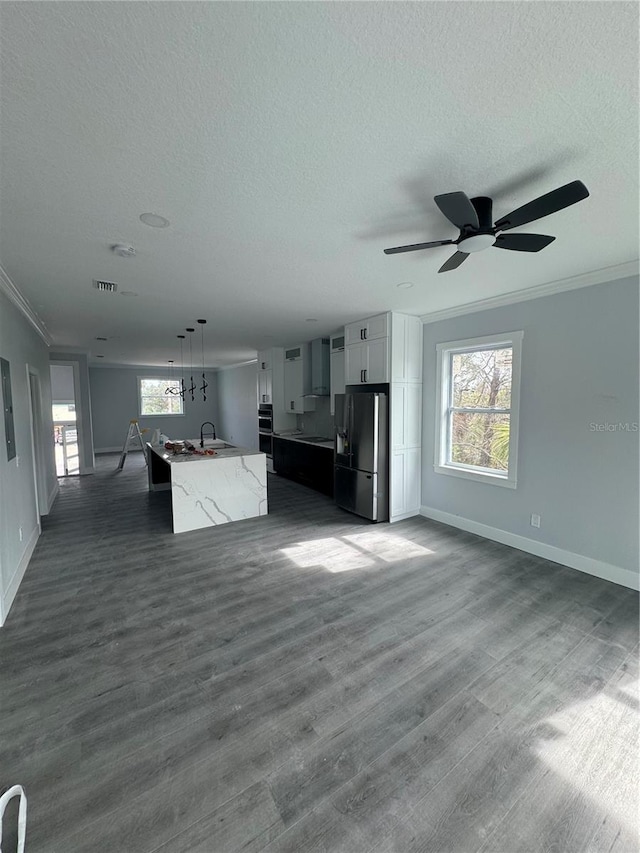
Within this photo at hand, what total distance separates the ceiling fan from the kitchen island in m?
3.46

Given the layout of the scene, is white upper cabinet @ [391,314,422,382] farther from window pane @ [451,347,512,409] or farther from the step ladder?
the step ladder

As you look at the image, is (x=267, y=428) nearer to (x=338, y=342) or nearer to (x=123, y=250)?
(x=338, y=342)

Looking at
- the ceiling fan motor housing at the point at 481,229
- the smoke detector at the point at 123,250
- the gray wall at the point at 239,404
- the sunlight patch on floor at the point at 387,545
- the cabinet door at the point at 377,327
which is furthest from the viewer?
the gray wall at the point at 239,404

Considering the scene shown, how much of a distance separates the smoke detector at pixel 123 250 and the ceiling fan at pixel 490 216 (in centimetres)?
185

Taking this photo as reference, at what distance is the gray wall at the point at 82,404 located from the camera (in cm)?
729

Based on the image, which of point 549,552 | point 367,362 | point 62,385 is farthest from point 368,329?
point 62,385

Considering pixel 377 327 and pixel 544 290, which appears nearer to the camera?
pixel 544 290

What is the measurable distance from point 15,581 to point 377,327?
4.54 m

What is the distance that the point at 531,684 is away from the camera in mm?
2014

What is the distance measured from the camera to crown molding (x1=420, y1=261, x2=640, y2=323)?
9.57 feet

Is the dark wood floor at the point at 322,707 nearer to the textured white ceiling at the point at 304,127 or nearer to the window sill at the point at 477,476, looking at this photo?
the window sill at the point at 477,476

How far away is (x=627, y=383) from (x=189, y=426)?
11.3m

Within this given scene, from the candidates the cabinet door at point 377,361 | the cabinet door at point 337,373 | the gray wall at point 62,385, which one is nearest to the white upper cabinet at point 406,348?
the cabinet door at point 377,361

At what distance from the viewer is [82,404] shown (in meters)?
7.32
